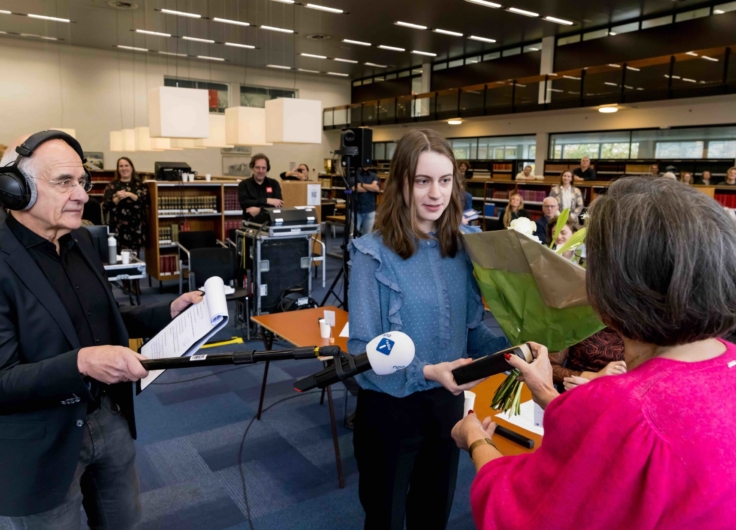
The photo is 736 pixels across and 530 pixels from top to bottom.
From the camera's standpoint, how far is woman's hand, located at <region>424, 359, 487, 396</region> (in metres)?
1.20

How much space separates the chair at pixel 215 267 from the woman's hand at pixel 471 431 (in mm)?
4385

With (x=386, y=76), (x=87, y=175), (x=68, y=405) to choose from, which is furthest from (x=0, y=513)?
(x=386, y=76)

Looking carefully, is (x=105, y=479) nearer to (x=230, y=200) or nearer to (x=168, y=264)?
(x=168, y=264)

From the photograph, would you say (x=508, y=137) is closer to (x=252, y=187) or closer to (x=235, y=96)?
(x=235, y=96)

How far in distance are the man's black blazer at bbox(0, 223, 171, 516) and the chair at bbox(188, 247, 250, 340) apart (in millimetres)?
4011

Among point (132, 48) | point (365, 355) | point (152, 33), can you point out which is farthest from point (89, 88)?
point (365, 355)

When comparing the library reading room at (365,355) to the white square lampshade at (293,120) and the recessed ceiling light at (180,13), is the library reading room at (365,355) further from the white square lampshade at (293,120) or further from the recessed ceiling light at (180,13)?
the recessed ceiling light at (180,13)

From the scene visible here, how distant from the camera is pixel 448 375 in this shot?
1.20 meters

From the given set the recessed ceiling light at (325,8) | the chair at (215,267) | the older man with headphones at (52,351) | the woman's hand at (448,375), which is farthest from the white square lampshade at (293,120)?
the woman's hand at (448,375)

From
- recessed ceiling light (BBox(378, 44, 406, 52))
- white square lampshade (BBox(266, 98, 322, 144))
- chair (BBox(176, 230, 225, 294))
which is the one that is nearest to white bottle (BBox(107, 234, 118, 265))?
chair (BBox(176, 230, 225, 294))

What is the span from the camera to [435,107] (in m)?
14.3

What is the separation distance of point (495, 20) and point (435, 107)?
135 inches

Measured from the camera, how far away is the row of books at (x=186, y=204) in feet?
22.8

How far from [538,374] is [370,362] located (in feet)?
1.20
